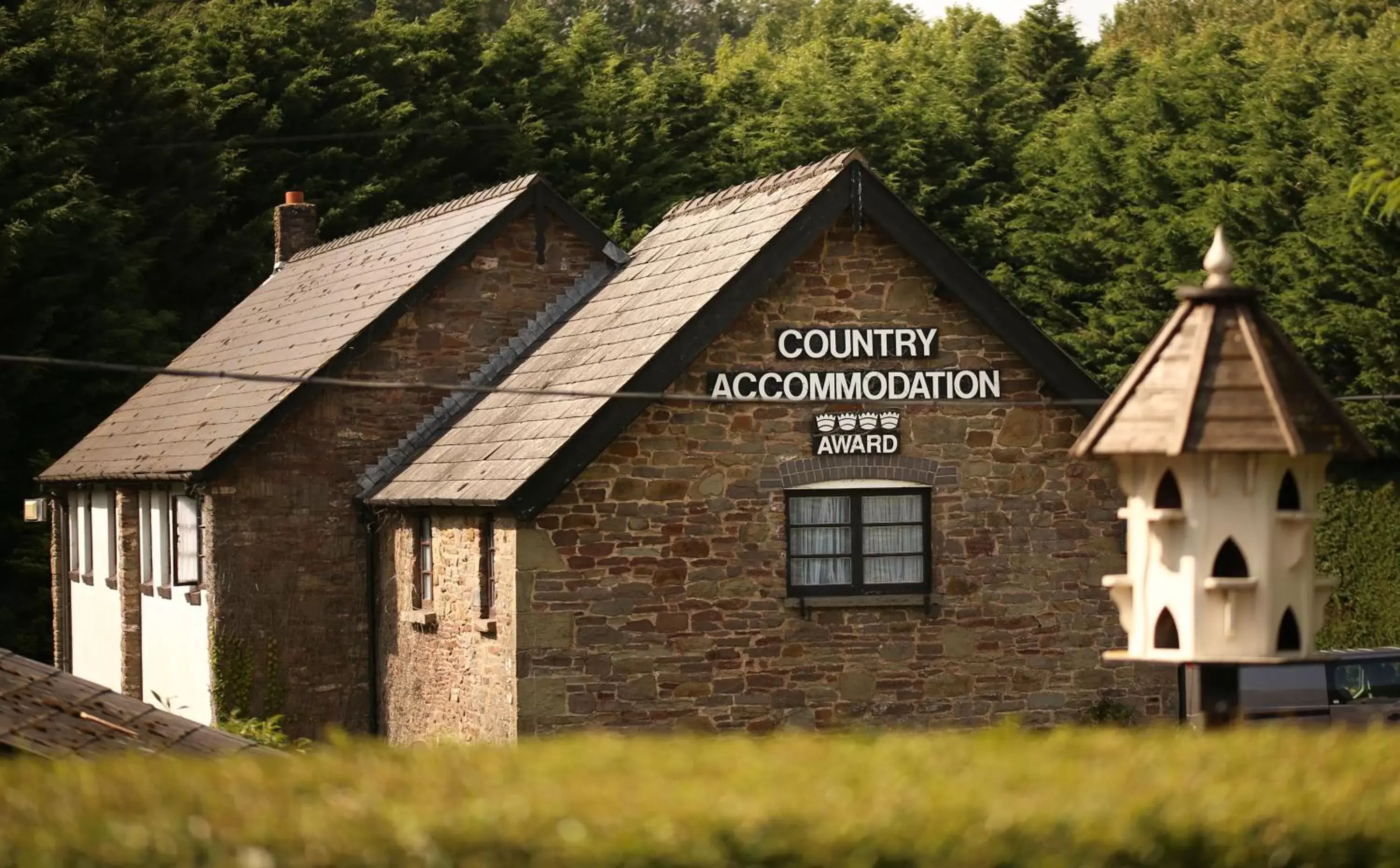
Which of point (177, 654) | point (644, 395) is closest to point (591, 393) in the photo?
point (644, 395)

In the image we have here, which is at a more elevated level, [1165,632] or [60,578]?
[1165,632]

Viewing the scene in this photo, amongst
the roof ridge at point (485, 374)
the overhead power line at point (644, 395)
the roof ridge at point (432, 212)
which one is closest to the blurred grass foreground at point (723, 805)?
the overhead power line at point (644, 395)

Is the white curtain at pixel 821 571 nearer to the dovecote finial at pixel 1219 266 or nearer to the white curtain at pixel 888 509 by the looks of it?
the white curtain at pixel 888 509

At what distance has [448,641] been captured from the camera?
70.2 ft

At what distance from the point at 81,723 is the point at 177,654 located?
15285 mm

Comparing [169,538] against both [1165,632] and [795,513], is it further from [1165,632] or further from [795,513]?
[1165,632]

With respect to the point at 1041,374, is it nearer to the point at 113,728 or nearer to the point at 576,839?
the point at 113,728

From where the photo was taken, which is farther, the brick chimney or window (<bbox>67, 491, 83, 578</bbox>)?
the brick chimney

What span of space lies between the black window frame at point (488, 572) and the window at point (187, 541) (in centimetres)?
475

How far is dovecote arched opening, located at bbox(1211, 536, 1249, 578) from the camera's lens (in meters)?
9.53

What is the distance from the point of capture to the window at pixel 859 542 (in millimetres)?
20422

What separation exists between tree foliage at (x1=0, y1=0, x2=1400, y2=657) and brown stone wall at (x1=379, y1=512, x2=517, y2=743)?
1227 cm

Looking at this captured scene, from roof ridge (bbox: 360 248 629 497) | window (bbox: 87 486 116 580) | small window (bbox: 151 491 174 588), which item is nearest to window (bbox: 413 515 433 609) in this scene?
roof ridge (bbox: 360 248 629 497)

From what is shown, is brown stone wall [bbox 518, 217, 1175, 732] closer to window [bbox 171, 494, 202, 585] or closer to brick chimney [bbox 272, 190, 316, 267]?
window [bbox 171, 494, 202, 585]
